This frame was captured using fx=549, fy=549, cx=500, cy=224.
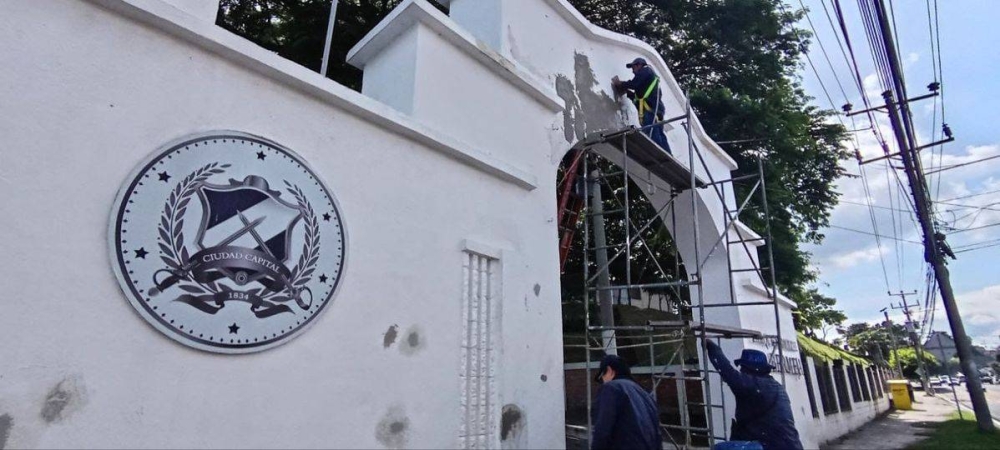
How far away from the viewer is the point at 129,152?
94.7 inches

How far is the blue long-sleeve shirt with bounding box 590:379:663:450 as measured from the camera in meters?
3.27

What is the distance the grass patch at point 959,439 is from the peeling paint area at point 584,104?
9.26 meters

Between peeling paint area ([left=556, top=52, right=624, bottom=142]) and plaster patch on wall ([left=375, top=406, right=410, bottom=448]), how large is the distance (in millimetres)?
3165

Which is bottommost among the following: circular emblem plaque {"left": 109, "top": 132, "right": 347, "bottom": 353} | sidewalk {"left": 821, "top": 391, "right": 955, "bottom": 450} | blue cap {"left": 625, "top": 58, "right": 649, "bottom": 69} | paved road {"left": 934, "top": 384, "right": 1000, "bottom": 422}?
sidewalk {"left": 821, "top": 391, "right": 955, "bottom": 450}

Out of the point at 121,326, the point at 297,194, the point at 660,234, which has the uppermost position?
the point at 660,234

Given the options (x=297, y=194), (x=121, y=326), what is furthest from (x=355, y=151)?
(x=121, y=326)

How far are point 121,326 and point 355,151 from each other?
58.9 inches

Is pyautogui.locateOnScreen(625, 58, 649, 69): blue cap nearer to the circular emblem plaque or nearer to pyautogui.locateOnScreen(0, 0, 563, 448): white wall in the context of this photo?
pyautogui.locateOnScreen(0, 0, 563, 448): white wall

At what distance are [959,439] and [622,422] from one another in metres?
11.9

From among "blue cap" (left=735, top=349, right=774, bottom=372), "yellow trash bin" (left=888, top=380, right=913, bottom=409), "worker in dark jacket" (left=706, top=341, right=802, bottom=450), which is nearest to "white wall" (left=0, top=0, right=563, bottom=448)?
"worker in dark jacket" (left=706, top=341, right=802, bottom=450)

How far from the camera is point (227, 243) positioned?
2.56 metres

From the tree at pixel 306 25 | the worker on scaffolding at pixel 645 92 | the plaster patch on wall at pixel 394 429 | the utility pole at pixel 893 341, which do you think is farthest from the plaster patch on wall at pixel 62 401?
the utility pole at pixel 893 341

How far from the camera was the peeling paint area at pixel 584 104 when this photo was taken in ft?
17.9

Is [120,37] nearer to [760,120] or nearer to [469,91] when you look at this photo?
[469,91]
